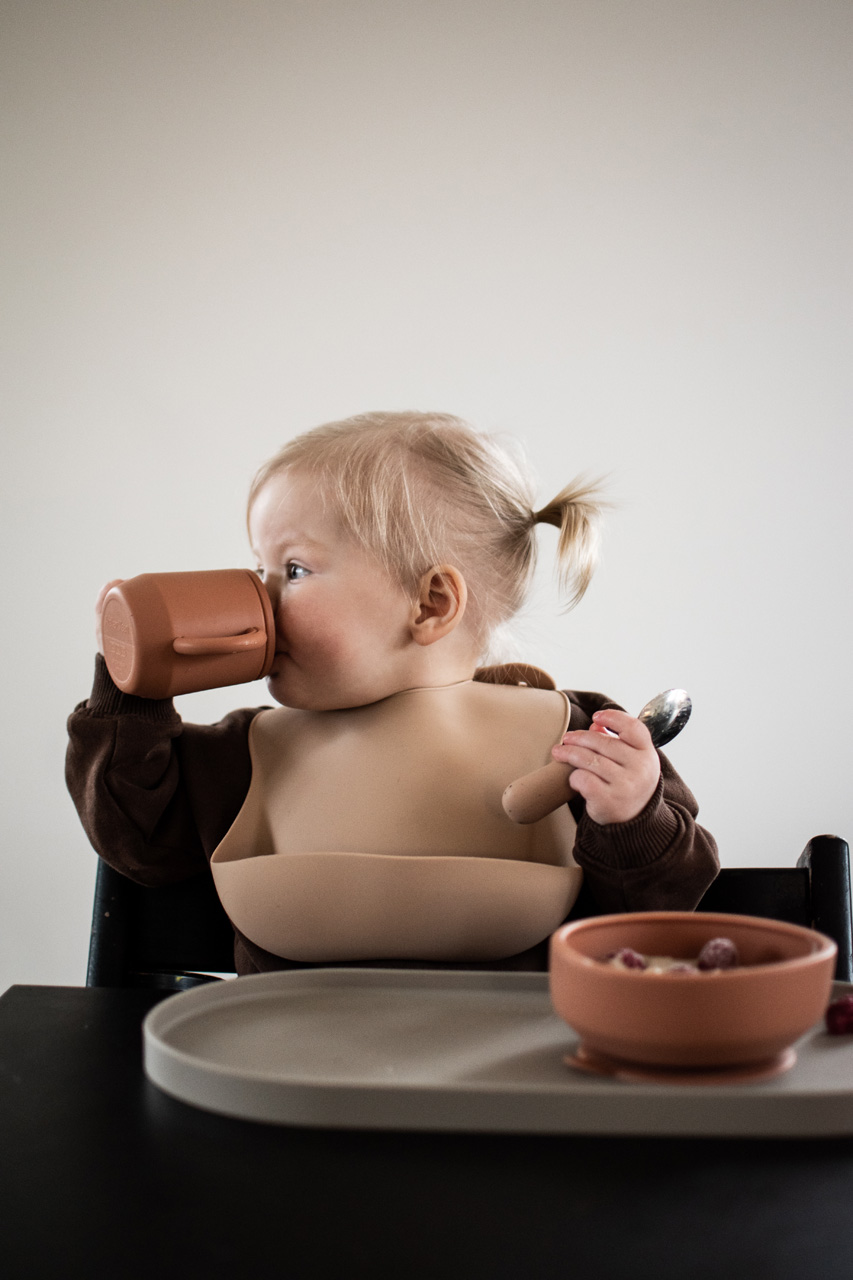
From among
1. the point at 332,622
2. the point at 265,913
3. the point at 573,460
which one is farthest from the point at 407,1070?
the point at 573,460

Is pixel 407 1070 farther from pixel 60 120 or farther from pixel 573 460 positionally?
Result: pixel 60 120

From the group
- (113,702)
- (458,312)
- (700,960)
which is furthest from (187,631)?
(458,312)

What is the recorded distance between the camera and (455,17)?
5.41 feet

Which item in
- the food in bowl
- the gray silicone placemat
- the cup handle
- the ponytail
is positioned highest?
the ponytail

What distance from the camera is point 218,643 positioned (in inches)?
26.8

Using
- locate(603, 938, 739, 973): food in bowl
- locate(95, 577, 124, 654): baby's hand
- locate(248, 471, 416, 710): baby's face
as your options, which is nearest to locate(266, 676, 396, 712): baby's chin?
locate(248, 471, 416, 710): baby's face

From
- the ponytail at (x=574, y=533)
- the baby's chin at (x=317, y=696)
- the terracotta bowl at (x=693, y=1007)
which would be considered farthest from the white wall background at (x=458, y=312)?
the terracotta bowl at (x=693, y=1007)

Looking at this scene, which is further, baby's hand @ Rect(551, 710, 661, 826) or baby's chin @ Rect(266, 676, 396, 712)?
baby's chin @ Rect(266, 676, 396, 712)

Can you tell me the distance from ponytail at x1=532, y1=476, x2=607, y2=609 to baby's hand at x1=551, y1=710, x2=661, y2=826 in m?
0.21

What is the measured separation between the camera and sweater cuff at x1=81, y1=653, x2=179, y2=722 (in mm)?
769

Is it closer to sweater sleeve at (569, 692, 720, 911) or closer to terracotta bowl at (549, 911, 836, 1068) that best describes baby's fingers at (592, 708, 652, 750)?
sweater sleeve at (569, 692, 720, 911)

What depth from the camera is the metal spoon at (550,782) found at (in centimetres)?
65

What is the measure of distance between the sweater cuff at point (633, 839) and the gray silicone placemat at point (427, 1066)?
0.49ft

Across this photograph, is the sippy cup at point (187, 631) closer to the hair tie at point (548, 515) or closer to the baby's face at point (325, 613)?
the baby's face at point (325, 613)
